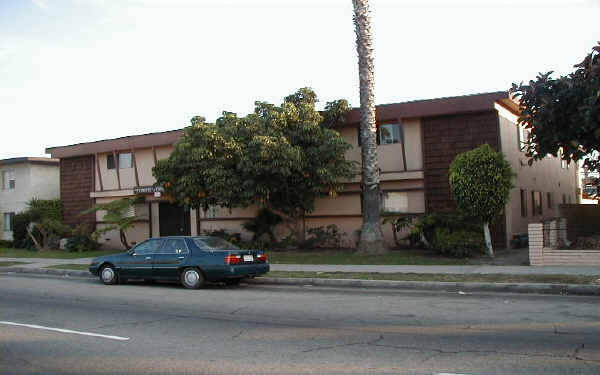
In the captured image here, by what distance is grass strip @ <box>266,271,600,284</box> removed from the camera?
1253 cm

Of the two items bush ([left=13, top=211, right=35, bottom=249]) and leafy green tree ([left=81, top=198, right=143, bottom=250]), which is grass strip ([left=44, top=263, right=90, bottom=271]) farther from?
bush ([left=13, top=211, right=35, bottom=249])

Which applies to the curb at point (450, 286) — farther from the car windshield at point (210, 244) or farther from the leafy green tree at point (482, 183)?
the leafy green tree at point (482, 183)

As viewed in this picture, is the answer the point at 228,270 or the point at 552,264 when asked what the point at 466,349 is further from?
the point at 552,264

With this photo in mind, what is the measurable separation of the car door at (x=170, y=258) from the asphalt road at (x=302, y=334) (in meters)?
1.32

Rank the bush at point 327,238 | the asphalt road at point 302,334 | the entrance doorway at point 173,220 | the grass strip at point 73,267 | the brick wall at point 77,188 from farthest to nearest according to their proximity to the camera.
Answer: the brick wall at point 77,188 → the entrance doorway at point 173,220 → the bush at point 327,238 → the grass strip at point 73,267 → the asphalt road at point 302,334

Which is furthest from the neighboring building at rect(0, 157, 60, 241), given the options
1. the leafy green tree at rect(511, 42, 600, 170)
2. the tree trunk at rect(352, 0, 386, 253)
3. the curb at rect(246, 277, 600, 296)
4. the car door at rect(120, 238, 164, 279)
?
A: the leafy green tree at rect(511, 42, 600, 170)

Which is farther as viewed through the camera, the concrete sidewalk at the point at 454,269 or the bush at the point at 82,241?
the bush at the point at 82,241

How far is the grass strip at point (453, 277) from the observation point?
1253 cm

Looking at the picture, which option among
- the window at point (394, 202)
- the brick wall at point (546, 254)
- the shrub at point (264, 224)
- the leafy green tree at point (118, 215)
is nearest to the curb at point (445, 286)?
the brick wall at point (546, 254)

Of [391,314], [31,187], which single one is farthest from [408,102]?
[31,187]

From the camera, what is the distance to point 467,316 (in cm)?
936

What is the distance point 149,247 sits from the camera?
48.8ft

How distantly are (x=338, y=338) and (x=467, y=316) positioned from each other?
2.62m

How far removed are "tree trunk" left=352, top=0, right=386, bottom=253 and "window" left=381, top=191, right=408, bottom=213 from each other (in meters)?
2.41
